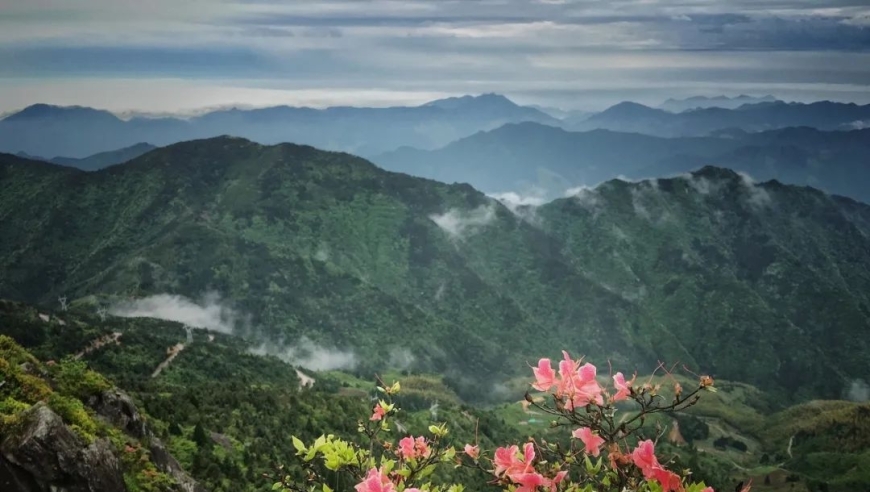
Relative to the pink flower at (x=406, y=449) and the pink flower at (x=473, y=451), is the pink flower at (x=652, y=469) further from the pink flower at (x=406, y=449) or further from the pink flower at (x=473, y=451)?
the pink flower at (x=406, y=449)

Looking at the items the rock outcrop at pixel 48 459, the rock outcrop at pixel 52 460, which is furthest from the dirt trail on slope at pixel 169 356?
the rock outcrop at pixel 48 459

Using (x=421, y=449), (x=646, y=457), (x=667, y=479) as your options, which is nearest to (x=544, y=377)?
(x=646, y=457)

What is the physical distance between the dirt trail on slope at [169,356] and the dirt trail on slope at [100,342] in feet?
22.0

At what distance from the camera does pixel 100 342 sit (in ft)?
265

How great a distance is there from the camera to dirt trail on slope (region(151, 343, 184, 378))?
80019 mm

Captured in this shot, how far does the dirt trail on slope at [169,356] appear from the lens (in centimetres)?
8002

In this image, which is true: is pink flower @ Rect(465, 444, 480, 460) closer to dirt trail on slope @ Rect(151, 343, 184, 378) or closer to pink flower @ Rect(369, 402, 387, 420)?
pink flower @ Rect(369, 402, 387, 420)

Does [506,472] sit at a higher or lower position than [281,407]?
higher

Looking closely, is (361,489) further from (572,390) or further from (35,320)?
(35,320)

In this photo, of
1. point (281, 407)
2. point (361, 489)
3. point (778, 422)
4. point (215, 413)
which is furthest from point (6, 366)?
point (778, 422)

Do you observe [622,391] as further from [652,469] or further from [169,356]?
[169,356]

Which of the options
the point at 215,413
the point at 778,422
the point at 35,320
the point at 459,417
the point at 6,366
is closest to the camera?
the point at 6,366

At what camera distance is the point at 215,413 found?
1773 inches

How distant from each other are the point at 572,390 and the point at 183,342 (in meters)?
105
